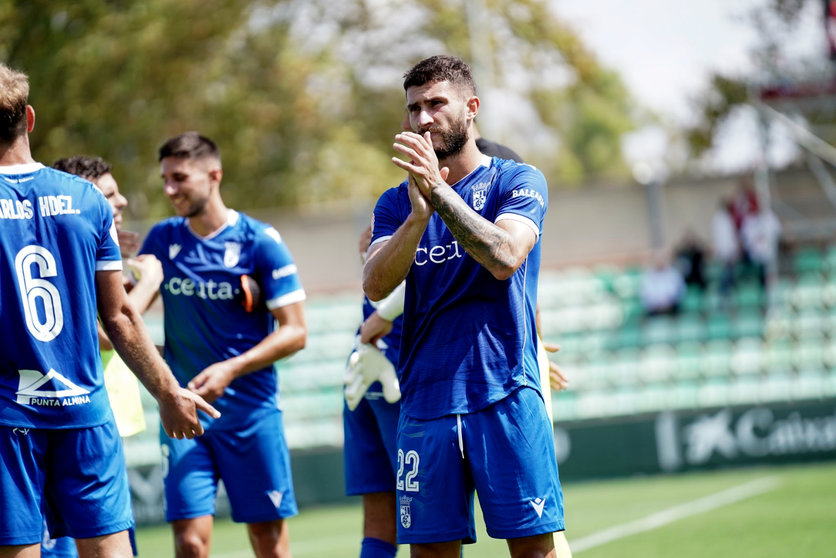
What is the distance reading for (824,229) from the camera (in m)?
20.0

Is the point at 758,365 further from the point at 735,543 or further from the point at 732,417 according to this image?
the point at 735,543

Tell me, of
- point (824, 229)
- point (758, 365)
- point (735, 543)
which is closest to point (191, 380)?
point (735, 543)

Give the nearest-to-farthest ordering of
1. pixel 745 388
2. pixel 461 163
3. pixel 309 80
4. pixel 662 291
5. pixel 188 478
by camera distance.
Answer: pixel 461 163 < pixel 188 478 < pixel 745 388 < pixel 662 291 < pixel 309 80

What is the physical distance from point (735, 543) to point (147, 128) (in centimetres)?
1368

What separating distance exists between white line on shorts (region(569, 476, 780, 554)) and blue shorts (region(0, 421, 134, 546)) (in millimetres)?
5253

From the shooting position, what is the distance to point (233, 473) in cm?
646

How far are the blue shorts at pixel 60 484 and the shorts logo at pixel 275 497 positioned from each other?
1.92 meters

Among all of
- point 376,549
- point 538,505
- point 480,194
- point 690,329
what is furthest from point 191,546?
point 690,329

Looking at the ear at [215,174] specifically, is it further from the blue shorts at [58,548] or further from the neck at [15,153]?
the neck at [15,153]

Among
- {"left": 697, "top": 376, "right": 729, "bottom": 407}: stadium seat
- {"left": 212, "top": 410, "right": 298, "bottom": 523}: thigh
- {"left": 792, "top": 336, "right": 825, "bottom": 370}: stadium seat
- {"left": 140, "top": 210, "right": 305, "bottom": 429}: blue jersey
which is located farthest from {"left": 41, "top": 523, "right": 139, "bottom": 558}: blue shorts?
{"left": 792, "top": 336, "right": 825, "bottom": 370}: stadium seat

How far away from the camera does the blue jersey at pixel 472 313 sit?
15.1 ft

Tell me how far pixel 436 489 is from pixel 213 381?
196 cm

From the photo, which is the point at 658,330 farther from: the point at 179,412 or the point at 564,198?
the point at 179,412

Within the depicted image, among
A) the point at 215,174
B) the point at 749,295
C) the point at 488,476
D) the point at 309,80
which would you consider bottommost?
the point at 488,476
